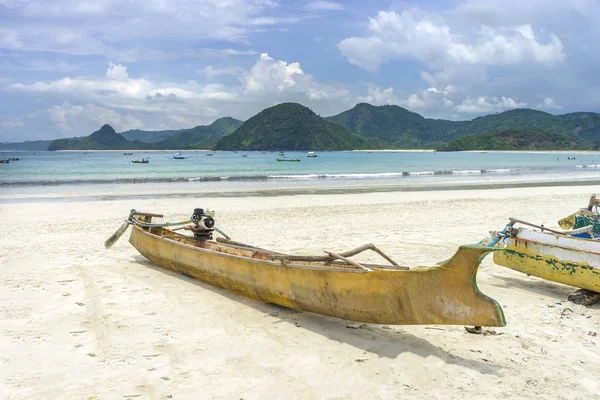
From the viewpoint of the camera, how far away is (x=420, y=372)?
14.1 feet

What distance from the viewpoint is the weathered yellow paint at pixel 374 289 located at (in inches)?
164

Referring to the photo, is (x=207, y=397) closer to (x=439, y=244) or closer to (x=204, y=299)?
(x=204, y=299)

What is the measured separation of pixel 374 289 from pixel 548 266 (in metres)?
3.47

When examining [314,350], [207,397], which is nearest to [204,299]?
[314,350]

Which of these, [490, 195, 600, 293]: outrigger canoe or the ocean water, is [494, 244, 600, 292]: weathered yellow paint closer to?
[490, 195, 600, 293]: outrigger canoe

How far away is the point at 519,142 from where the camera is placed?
145 meters

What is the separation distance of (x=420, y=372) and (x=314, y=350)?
1155 mm

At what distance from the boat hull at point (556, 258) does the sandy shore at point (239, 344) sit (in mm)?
353

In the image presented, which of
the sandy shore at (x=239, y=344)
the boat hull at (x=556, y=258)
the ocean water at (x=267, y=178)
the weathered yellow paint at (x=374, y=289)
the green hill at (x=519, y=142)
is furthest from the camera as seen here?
the green hill at (x=519, y=142)

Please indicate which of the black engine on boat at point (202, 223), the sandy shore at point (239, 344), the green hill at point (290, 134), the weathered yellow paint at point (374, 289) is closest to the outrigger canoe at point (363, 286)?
the weathered yellow paint at point (374, 289)

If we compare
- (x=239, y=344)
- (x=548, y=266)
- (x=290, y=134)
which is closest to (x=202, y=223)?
(x=239, y=344)

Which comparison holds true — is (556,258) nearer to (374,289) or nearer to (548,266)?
(548,266)

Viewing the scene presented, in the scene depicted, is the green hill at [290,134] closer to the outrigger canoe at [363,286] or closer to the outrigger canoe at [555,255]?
the outrigger canoe at [555,255]

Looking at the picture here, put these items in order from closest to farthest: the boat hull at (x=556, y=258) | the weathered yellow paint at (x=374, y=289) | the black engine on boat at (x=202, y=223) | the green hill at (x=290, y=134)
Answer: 1. the weathered yellow paint at (x=374, y=289)
2. the boat hull at (x=556, y=258)
3. the black engine on boat at (x=202, y=223)
4. the green hill at (x=290, y=134)
